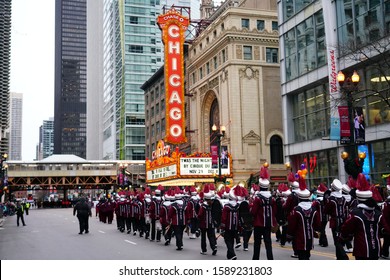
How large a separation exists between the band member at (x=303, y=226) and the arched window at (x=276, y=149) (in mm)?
41010

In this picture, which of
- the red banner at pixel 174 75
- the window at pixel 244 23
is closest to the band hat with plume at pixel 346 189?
the window at pixel 244 23

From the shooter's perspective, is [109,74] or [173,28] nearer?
[173,28]

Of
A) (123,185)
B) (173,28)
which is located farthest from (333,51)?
(123,185)

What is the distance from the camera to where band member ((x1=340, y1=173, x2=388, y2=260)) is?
8.88 meters

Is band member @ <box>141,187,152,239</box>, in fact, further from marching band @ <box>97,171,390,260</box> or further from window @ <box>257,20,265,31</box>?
window @ <box>257,20,265,31</box>

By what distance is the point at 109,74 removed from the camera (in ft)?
477

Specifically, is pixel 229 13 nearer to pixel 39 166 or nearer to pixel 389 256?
pixel 389 256

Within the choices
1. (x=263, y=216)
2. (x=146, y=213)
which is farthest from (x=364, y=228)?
(x=146, y=213)

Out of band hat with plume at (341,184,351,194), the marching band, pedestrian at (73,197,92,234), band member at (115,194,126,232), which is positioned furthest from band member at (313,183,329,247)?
pedestrian at (73,197,92,234)

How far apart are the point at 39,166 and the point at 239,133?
2147 inches

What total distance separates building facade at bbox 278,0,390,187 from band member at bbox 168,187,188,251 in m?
11.3

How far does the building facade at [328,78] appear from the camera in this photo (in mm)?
30078

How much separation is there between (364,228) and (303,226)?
7.18ft

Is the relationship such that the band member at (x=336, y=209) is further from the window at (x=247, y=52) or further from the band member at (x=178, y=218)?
the window at (x=247, y=52)
